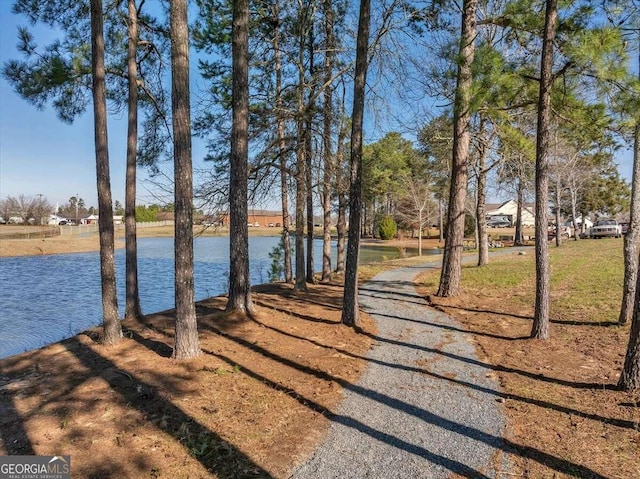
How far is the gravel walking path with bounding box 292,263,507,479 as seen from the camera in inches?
109

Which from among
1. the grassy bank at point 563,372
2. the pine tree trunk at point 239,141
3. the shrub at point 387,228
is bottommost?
the grassy bank at point 563,372

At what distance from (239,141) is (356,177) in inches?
78.7

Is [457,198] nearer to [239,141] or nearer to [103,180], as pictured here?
[239,141]

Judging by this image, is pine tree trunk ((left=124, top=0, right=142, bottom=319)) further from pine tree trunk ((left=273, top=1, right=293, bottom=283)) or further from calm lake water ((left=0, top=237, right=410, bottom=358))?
pine tree trunk ((left=273, top=1, right=293, bottom=283))

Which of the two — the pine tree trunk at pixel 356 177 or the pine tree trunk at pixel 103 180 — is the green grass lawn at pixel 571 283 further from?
the pine tree trunk at pixel 103 180

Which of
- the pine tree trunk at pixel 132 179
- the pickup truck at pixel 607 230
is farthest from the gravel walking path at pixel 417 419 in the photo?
the pickup truck at pixel 607 230

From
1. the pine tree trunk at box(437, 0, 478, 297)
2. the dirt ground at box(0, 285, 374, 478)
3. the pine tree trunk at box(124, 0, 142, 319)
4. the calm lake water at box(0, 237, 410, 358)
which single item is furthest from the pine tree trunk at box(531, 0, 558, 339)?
the calm lake water at box(0, 237, 410, 358)

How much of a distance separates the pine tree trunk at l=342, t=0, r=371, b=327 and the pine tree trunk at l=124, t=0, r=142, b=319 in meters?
3.90

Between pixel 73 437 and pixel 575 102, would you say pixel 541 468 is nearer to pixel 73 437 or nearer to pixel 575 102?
pixel 73 437

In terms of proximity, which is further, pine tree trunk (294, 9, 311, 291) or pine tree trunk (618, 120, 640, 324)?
pine tree trunk (294, 9, 311, 291)

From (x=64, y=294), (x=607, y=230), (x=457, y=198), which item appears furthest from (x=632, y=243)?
(x=607, y=230)

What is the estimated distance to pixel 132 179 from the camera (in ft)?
24.1

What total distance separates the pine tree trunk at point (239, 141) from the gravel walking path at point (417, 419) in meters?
2.69

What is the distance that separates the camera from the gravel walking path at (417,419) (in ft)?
9.05
